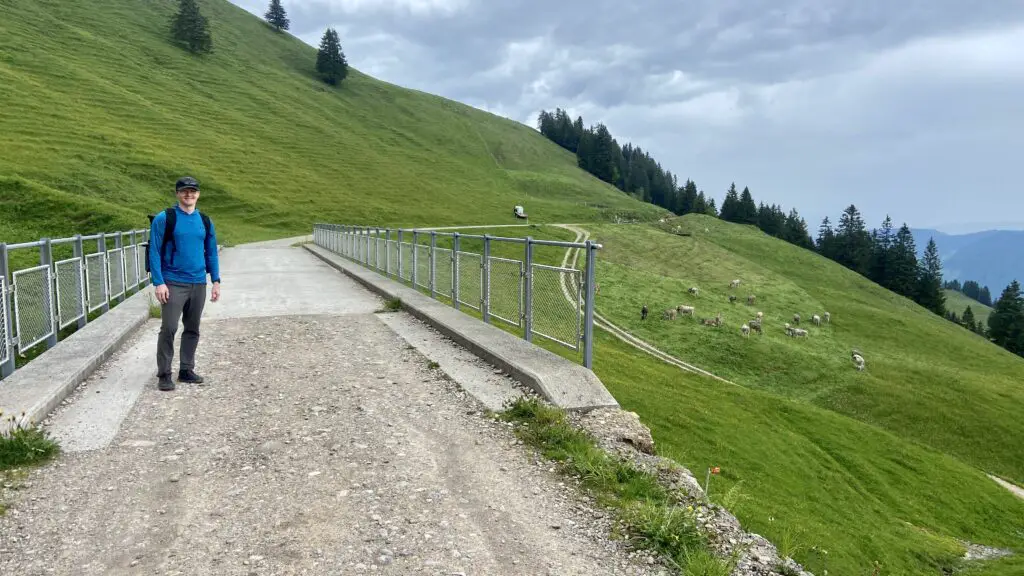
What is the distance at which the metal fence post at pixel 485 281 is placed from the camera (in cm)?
1155

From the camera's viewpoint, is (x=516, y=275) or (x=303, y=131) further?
(x=303, y=131)

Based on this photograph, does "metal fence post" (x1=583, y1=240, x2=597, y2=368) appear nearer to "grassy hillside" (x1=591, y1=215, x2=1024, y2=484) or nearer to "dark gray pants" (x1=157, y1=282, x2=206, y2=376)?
"dark gray pants" (x1=157, y1=282, x2=206, y2=376)

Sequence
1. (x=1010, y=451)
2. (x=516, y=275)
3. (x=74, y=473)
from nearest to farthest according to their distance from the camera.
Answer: (x=74, y=473)
(x=516, y=275)
(x=1010, y=451)

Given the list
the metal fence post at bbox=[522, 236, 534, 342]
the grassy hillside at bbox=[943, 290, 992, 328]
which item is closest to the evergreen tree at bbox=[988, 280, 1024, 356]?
the metal fence post at bbox=[522, 236, 534, 342]

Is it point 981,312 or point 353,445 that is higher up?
A: point 353,445

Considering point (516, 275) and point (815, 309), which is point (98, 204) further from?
point (815, 309)

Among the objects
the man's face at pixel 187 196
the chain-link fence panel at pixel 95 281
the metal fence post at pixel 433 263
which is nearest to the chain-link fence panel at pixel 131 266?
the chain-link fence panel at pixel 95 281

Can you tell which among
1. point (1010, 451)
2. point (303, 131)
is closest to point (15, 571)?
point (1010, 451)

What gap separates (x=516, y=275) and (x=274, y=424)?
502cm

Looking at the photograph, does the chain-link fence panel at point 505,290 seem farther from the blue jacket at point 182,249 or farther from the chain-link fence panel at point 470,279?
the blue jacket at point 182,249

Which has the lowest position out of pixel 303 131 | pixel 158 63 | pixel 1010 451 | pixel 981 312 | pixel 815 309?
pixel 981 312

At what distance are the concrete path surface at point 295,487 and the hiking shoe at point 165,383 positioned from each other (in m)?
0.11

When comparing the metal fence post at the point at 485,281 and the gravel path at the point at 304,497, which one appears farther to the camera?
the metal fence post at the point at 485,281

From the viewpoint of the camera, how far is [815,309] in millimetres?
55781
